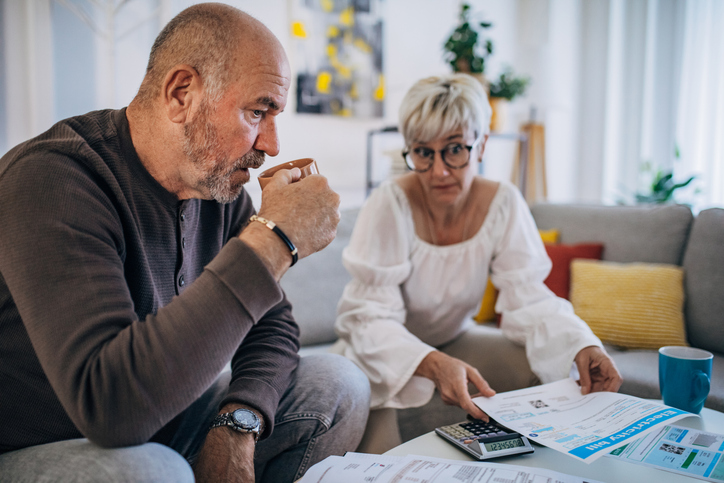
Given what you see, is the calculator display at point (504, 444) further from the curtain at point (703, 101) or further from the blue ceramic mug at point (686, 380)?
the curtain at point (703, 101)

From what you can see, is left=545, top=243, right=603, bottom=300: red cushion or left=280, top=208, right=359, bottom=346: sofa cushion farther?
left=545, top=243, right=603, bottom=300: red cushion

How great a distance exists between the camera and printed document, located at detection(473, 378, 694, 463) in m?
0.81

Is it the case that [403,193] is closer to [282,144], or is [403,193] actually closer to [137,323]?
[137,323]

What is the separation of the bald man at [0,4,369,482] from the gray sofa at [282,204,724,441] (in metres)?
0.76

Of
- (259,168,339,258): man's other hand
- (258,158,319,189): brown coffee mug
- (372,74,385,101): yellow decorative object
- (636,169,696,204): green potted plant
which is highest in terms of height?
(372,74,385,101): yellow decorative object

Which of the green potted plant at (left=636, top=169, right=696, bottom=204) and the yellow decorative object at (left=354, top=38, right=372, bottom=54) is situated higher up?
the yellow decorative object at (left=354, top=38, right=372, bottom=54)

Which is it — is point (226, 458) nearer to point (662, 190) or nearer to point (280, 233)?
point (280, 233)

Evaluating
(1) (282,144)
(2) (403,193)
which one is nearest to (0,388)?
(2) (403,193)

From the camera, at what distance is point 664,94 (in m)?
3.51

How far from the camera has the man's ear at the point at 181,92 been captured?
2.79 feet

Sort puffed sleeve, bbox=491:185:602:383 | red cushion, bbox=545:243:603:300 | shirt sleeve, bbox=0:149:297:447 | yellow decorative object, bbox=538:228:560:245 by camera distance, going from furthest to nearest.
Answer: yellow decorative object, bbox=538:228:560:245
red cushion, bbox=545:243:603:300
puffed sleeve, bbox=491:185:602:383
shirt sleeve, bbox=0:149:297:447

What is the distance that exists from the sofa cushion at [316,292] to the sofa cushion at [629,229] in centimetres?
108

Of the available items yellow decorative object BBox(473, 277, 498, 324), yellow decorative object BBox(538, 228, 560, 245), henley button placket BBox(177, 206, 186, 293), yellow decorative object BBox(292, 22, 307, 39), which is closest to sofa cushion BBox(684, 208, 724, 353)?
yellow decorative object BBox(538, 228, 560, 245)

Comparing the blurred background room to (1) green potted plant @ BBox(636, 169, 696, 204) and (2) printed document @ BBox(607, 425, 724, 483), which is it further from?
(2) printed document @ BBox(607, 425, 724, 483)
